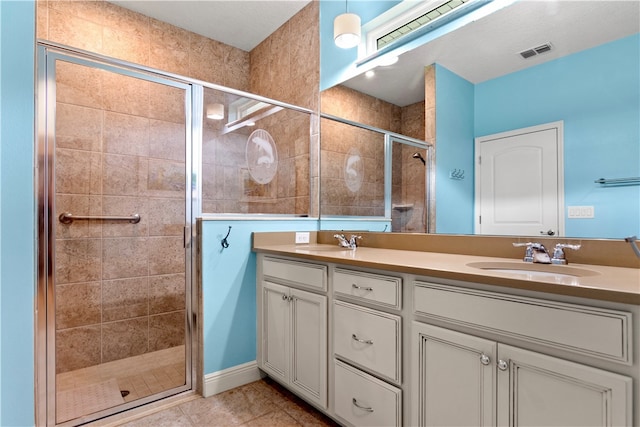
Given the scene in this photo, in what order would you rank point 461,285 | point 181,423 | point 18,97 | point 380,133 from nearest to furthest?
point 18,97, point 461,285, point 181,423, point 380,133

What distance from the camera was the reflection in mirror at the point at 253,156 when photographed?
2.17 metres

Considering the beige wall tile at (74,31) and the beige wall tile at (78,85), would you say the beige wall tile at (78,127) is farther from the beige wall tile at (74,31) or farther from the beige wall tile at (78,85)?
the beige wall tile at (74,31)

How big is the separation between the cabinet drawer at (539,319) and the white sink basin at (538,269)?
6.1 inches

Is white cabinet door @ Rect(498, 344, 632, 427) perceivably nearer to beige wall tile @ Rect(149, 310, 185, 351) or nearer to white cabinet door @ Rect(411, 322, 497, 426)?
white cabinet door @ Rect(411, 322, 497, 426)

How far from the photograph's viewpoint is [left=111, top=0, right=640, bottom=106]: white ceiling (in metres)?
1.29

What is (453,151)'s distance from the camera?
5.64ft

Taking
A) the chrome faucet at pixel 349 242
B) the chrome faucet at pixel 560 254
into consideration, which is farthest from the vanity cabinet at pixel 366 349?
the chrome faucet at pixel 560 254

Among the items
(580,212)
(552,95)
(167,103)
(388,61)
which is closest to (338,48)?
(388,61)

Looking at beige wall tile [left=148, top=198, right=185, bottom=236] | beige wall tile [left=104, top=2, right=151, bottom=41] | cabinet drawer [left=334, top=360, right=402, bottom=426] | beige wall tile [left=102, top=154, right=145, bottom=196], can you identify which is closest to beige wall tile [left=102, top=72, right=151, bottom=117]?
beige wall tile [left=102, top=154, right=145, bottom=196]

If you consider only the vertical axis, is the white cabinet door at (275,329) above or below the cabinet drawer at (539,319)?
below

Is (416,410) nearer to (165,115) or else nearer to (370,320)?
(370,320)

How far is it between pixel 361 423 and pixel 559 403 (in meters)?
0.80

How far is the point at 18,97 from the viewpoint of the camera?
1.62ft

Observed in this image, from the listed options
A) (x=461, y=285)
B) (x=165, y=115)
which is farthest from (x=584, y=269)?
(x=165, y=115)
